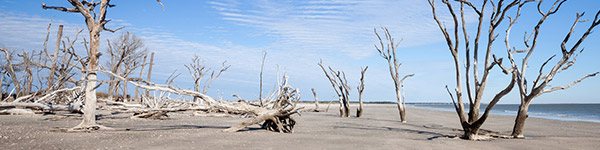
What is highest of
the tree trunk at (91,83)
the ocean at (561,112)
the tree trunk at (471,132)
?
the tree trunk at (91,83)

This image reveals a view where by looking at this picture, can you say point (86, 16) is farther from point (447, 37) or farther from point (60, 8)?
point (447, 37)

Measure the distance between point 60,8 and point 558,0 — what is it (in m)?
9.83

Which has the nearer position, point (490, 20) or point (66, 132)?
point (66, 132)

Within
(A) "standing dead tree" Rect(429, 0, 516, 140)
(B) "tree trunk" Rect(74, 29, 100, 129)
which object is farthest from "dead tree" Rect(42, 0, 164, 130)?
(A) "standing dead tree" Rect(429, 0, 516, 140)

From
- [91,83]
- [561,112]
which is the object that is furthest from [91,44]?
[561,112]

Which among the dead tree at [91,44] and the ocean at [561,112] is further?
the ocean at [561,112]

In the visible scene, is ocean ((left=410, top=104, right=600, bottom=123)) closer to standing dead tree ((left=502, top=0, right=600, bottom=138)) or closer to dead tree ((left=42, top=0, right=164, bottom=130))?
standing dead tree ((left=502, top=0, right=600, bottom=138))

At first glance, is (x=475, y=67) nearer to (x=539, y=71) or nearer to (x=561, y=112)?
(x=539, y=71)

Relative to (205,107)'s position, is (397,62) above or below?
above

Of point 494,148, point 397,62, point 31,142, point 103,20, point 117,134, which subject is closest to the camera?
point 31,142

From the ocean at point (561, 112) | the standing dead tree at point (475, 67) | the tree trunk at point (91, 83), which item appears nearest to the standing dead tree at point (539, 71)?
the standing dead tree at point (475, 67)

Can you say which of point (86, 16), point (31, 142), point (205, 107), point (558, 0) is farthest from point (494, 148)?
point (86, 16)

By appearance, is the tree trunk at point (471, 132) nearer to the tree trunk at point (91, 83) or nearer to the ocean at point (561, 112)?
the tree trunk at point (91, 83)

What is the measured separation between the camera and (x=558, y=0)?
773 cm
